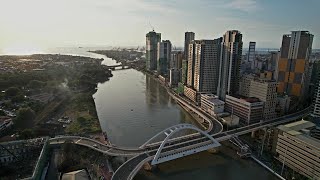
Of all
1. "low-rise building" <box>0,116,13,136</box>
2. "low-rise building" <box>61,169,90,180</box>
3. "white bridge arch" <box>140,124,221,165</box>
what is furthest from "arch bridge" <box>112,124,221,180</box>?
"low-rise building" <box>0,116,13,136</box>

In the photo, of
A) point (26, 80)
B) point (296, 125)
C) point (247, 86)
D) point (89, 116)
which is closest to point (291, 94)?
point (247, 86)

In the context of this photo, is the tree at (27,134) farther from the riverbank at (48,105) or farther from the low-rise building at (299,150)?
the low-rise building at (299,150)

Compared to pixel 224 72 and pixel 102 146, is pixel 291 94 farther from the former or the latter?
pixel 102 146

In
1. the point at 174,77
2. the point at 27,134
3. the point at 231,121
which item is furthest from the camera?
the point at 174,77

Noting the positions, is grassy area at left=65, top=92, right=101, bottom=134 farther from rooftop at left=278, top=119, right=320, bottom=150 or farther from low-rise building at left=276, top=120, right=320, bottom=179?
rooftop at left=278, top=119, right=320, bottom=150

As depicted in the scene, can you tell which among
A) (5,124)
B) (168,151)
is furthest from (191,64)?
(5,124)

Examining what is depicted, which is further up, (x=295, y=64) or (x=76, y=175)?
(x=295, y=64)

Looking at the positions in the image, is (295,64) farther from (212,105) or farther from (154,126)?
(154,126)

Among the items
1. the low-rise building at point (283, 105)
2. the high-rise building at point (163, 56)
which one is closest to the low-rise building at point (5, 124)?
the low-rise building at point (283, 105)
